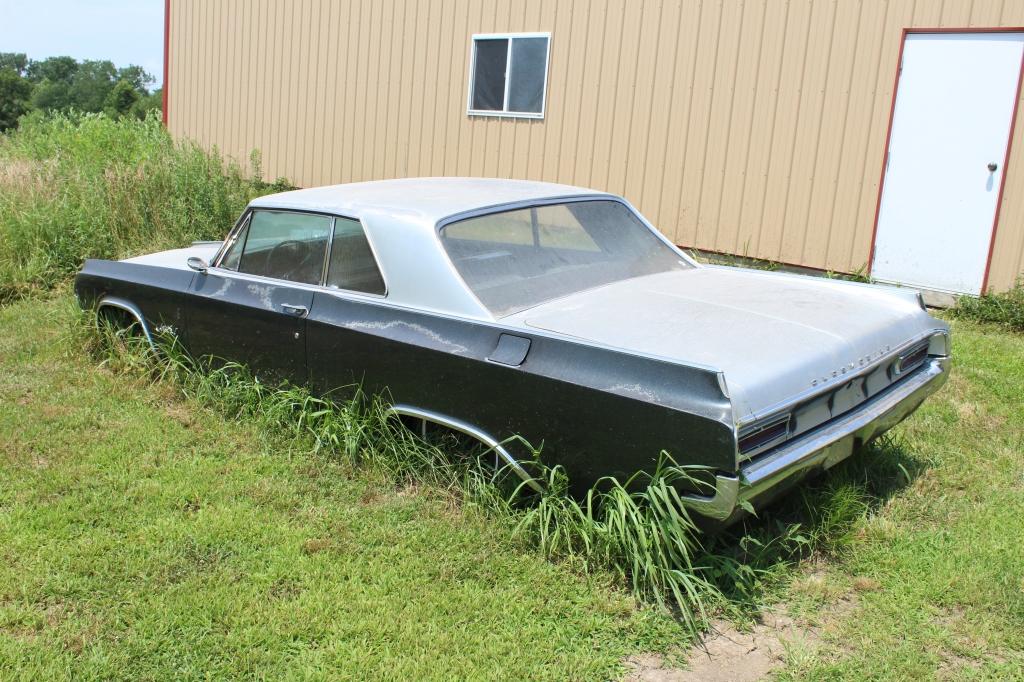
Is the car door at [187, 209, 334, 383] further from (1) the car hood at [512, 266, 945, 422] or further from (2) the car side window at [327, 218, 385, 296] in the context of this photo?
(1) the car hood at [512, 266, 945, 422]

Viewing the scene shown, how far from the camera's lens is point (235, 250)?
16.2 feet

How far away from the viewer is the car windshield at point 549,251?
13.0ft

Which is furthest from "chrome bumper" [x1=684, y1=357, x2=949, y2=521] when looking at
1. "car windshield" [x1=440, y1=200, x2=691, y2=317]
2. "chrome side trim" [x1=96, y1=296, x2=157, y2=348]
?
"chrome side trim" [x1=96, y1=296, x2=157, y2=348]

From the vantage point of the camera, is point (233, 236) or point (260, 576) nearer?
point (260, 576)

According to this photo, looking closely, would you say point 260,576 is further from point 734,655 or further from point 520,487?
point 734,655

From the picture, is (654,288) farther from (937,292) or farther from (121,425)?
(937,292)

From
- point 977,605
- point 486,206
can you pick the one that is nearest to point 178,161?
point 486,206

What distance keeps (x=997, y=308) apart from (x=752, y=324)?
182 inches

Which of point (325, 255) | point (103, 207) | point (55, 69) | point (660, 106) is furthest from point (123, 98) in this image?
point (325, 255)

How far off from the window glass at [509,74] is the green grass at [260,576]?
6.63 meters

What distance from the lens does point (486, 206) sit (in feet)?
14.0

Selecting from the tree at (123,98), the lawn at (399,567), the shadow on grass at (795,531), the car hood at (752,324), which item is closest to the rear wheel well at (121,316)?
the lawn at (399,567)

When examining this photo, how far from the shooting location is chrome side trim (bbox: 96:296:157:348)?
5.35 metres

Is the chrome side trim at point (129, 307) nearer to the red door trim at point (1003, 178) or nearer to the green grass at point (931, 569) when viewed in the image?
the green grass at point (931, 569)
